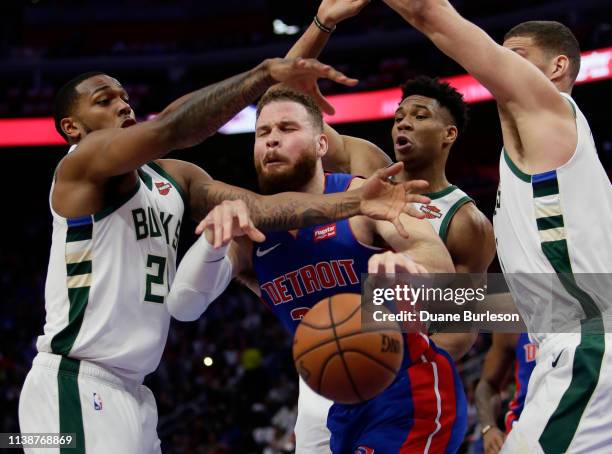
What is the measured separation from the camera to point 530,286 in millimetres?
3395

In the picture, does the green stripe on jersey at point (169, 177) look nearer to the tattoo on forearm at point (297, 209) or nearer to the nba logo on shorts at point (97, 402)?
the tattoo on forearm at point (297, 209)

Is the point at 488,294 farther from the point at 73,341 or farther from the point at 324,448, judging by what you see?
the point at 73,341

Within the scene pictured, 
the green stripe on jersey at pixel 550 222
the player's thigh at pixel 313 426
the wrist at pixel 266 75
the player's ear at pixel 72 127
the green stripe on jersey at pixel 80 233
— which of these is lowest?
the player's thigh at pixel 313 426

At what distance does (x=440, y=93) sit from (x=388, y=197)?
6.14ft

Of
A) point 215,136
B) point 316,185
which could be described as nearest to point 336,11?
point 316,185

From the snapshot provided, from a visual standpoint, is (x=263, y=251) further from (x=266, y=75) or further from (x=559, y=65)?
(x=559, y=65)

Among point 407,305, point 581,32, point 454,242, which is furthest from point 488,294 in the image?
point 581,32

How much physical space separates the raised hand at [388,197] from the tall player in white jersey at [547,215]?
408 millimetres

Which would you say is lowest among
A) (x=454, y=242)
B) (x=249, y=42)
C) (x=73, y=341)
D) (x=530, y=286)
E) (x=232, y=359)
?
(x=530, y=286)

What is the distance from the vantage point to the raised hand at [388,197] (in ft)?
11.3

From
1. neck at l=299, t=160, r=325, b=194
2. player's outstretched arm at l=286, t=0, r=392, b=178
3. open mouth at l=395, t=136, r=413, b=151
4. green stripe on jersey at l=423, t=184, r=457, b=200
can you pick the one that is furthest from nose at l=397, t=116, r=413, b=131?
neck at l=299, t=160, r=325, b=194

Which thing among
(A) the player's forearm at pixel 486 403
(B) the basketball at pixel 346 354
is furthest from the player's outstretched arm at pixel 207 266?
(A) the player's forearm at pixel 486 403

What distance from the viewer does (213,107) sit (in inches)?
136

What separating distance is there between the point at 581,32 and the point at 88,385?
13.5 metres
